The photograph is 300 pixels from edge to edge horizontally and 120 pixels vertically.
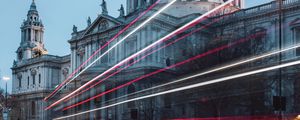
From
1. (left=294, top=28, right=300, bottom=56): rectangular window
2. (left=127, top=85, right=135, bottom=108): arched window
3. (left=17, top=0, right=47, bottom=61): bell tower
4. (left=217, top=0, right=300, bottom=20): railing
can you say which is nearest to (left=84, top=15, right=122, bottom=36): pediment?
(left=127, top=85, right=135, bottom=108): arched window

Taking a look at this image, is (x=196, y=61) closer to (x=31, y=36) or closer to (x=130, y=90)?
(x=130, y=90)

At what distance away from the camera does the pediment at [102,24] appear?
49656 millimetres

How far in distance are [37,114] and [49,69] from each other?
715 centimetres

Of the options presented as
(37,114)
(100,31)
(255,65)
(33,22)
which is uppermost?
(33,22)

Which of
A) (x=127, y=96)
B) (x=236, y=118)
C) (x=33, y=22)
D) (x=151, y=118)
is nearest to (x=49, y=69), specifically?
(x=33, y=22)

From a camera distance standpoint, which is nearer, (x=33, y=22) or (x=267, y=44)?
(x=267, y=44)

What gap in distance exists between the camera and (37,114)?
68.4 meters

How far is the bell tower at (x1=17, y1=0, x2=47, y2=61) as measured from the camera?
259 feet

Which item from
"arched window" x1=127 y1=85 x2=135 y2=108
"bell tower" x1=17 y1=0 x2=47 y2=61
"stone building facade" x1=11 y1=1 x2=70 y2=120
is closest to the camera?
"arched window" x1=127 y1=85 x2=135 y2=108

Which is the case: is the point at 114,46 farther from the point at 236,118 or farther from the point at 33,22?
the point at 33,22

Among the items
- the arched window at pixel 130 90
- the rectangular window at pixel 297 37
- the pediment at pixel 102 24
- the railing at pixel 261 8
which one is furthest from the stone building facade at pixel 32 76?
the rectangular window at pixel 297 37

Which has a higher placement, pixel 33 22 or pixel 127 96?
pixel 33 22

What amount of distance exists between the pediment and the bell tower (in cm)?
2798

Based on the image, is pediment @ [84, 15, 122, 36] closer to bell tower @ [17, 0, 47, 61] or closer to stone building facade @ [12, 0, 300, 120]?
stone building facade @ [12, 0, 300, 120]
